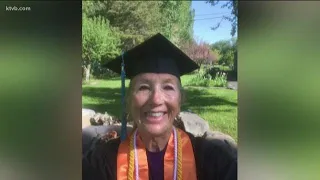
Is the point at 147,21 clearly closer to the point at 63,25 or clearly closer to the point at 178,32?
the point at 178,32

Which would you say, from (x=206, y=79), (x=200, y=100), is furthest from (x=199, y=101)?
(x=206, y=79)

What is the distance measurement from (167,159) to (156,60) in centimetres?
49

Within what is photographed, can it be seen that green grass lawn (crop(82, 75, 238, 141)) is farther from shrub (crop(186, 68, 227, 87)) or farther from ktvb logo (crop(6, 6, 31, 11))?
ktvb logo (crop(6, 6, 31, 11))

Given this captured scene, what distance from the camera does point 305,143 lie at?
6.25 feet

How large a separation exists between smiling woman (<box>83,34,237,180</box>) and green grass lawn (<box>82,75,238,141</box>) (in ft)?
0.19

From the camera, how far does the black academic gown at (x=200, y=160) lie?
194cm

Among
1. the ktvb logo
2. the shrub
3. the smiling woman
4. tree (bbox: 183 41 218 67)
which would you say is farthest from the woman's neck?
the ktvb logo

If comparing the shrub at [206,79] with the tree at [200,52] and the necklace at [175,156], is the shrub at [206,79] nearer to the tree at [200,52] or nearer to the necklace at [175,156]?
the tree at [200,52]

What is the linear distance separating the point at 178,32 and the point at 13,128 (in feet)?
3.13

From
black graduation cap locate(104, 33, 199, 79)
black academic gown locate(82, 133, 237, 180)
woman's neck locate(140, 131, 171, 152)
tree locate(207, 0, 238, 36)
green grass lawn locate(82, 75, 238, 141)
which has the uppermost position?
tree locate(207, 0, 238, 36)

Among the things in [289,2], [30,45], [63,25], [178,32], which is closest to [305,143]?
[289,2]

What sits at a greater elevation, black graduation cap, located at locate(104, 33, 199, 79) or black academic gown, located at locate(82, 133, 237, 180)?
black graduation cap, located at locate(104, 33, 199, 79)

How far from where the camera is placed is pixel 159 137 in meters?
1.97

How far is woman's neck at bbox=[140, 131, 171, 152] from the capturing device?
1.97 m
